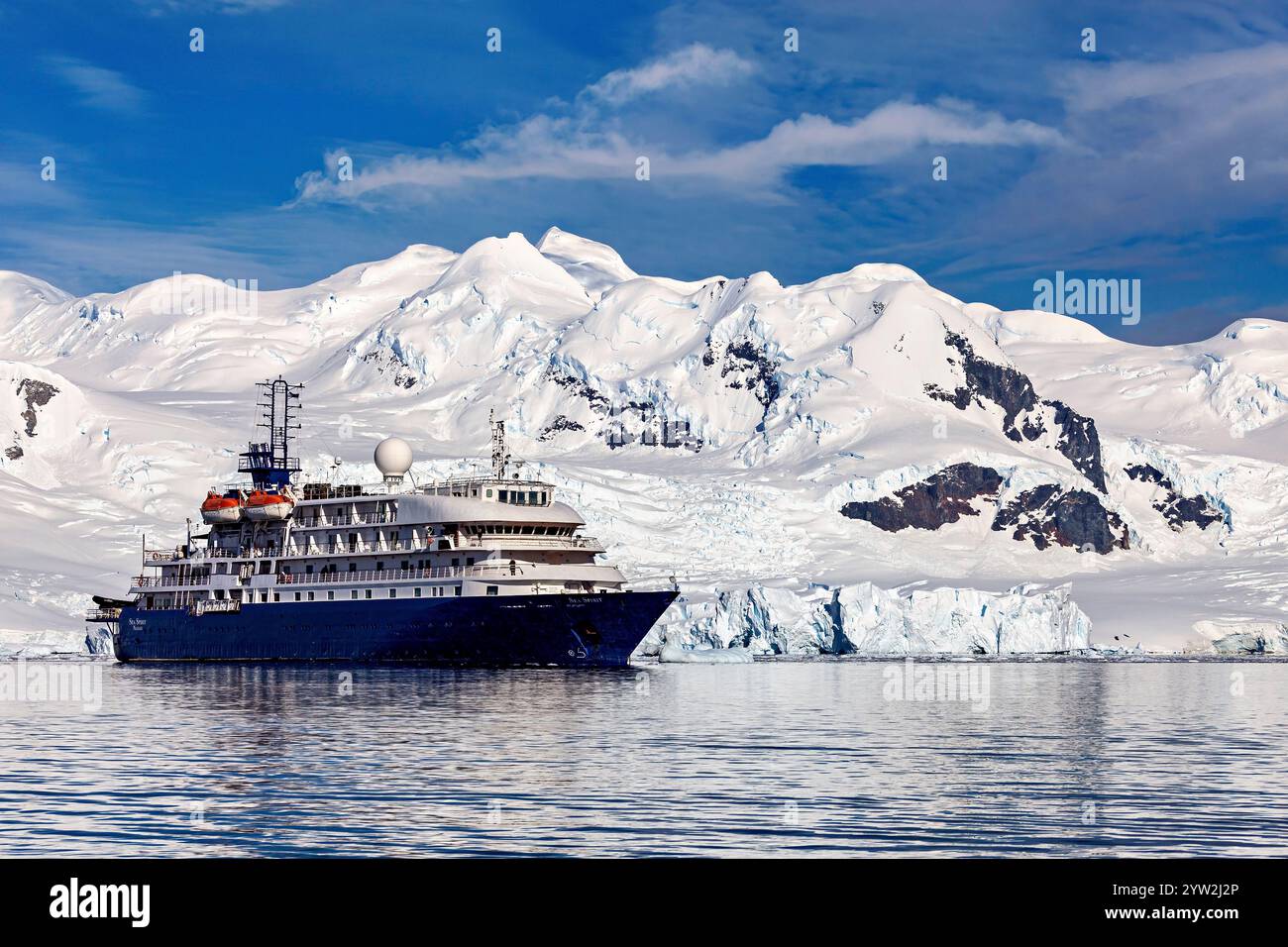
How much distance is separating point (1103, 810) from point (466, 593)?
52.5m

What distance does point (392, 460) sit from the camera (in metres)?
97.9

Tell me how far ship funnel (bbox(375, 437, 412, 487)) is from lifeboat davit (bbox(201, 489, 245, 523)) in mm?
8396

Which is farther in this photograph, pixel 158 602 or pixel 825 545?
pixel 825 545

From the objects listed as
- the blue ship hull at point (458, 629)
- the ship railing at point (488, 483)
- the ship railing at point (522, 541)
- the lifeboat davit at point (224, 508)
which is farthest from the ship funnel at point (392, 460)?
the ship railing at point (522, 541)

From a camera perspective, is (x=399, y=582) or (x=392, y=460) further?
(x=392, y=460)

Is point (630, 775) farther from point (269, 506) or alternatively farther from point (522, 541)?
point (269, 506)

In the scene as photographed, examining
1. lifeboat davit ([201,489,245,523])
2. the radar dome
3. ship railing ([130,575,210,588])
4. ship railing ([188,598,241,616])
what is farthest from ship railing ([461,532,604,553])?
ship railing ([130,575,210,588])

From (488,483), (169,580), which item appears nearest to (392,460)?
(169,580)

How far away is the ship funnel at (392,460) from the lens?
3836 inches

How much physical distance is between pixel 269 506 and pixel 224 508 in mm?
4880

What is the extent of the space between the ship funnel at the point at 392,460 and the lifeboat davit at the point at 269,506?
7589 millimetres
